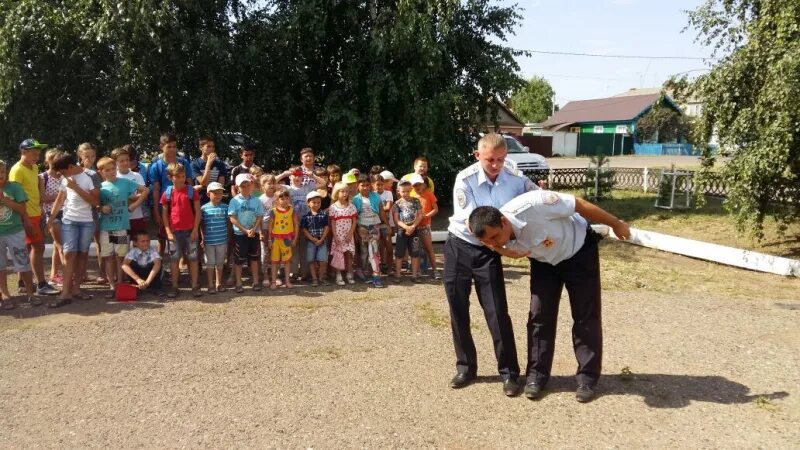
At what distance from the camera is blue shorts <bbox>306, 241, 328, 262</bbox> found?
721 cm

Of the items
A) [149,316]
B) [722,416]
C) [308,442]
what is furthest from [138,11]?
[722,416]

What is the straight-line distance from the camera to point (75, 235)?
6332 mm

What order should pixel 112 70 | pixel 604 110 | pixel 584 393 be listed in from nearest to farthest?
pixel 584 393 < pixel 112 70 < pixel 604 110

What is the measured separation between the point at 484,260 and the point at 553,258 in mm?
466

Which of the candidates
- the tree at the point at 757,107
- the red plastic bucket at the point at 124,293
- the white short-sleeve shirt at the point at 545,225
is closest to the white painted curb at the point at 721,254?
the tree at the point at 757,107

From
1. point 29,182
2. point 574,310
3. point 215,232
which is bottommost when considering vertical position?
point 574,310

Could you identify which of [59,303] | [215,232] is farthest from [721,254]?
[59,303]

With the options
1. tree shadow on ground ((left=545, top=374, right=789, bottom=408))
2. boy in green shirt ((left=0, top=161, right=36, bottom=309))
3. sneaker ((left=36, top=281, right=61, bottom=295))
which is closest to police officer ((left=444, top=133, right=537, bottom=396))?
tree shadow on ground ((left=545, top=374, right=789, bottom=408))

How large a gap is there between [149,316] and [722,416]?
16.5 ft

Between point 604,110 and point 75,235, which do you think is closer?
point 75,235

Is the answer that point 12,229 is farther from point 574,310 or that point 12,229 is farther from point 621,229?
point 621,229

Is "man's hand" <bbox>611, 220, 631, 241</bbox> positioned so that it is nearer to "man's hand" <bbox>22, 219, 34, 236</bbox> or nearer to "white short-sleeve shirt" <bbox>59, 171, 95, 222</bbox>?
"white short-sleeve shirt" <bbox>59, 171, 95, 222</bbox>

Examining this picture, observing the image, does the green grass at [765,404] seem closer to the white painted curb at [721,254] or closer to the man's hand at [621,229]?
the man's hand at [621,229]

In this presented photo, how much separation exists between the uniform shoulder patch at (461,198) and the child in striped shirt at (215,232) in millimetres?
3478
